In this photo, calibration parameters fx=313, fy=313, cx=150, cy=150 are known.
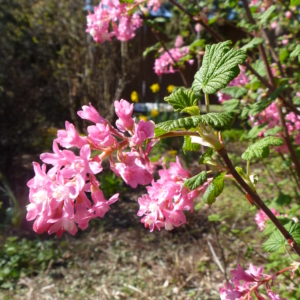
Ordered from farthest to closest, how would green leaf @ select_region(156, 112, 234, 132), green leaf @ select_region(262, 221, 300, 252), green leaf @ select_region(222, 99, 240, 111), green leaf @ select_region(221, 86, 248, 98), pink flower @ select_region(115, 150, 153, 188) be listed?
green leaf @ select_region(222, 99, 240, 111) → green leaf @ select_region(221, 86, 248, 98) → green leaf @ select_region(262, 221, 300, 252) → pink flower @ select_region(115, 150, 153, 188) → green leaf @ select_region(156, 112, 234, 132)

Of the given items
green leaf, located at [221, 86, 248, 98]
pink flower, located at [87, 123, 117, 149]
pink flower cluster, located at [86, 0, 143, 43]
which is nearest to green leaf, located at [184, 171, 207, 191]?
pink flower, located at [87, 123, 117, 149]

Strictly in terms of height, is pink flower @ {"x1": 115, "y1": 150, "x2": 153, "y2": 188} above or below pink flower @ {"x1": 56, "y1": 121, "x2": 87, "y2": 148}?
below

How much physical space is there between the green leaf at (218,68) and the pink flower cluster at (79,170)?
0.18m

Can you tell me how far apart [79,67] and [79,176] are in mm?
5554

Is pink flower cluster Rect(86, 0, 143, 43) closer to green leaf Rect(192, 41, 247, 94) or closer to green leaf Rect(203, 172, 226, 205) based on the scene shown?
green leaf Rect(192, 41, 247, 94)

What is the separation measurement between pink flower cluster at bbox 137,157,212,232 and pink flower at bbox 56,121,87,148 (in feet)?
1.04

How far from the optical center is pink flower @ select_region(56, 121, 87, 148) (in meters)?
0.74

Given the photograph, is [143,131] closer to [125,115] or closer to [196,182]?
[125,115]

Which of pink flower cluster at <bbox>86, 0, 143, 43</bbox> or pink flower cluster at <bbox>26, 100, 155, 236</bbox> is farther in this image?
pink flower cluster at <bbox>86, 0, 143, 43</bbox>

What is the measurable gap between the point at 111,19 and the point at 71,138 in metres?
1.52

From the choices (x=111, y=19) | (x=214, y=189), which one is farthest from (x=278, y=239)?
(x=111, y=19)

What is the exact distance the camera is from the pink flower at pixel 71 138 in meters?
0.74

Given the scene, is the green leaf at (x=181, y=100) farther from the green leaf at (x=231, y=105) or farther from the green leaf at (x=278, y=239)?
the green leaf at (x=231, y=105)

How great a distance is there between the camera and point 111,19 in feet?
6.64
